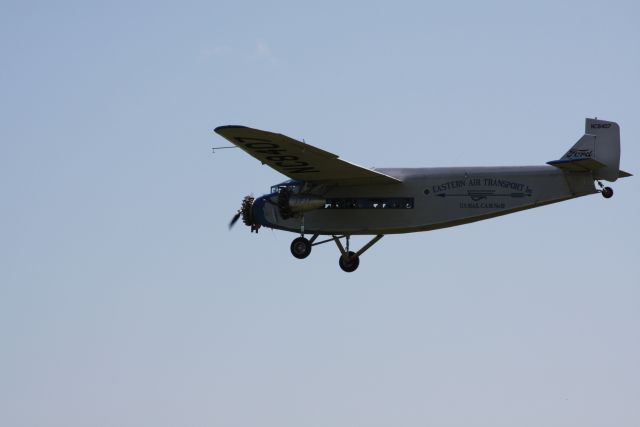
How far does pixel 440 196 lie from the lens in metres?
69.4

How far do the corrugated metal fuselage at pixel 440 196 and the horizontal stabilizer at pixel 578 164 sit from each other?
0.60 feet

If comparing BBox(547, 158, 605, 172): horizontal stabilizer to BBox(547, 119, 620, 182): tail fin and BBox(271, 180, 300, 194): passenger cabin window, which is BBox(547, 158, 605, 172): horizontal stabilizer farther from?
BBox(271, 180, 300, 194): passenger cabin window

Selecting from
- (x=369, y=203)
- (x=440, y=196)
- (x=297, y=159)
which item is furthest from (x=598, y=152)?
(x=297, y=159)

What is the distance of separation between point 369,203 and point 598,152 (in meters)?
7.50

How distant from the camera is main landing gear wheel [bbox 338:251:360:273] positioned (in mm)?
71938

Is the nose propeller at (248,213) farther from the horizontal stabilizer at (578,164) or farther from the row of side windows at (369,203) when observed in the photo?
the horizontal stabilizer at (578,164)

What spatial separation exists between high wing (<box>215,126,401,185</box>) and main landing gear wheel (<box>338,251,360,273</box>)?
3.03 meters

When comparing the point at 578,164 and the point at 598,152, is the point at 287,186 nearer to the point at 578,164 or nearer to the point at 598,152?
the point at 578,164

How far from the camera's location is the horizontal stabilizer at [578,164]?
68.2 m

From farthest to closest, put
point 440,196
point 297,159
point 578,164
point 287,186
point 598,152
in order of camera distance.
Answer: point 287,186 < point 440,196 < point 598,152 < point 297,159 < point 578,164

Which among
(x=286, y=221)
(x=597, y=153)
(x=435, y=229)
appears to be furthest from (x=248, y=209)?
(x=597, y=153)

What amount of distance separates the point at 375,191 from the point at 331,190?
4.81 feet

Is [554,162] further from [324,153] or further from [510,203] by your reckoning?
[324,153]

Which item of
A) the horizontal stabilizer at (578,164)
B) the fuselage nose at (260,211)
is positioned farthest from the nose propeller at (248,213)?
the horizontal stabilizer at (578,164)
